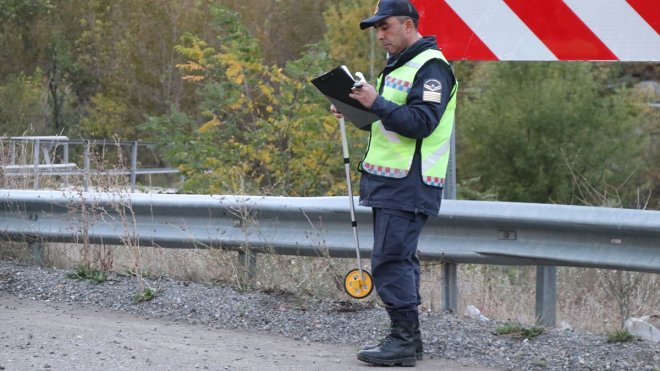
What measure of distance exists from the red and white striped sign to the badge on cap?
117 cm

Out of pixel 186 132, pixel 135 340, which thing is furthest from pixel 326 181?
pixel 135 340

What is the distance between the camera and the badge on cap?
5406mm

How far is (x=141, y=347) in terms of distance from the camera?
5715 mm

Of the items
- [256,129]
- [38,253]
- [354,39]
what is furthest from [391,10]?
[354,39]

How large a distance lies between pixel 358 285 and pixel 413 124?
1.20 m

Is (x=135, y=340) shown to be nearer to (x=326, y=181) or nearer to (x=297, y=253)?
(x=297, y=253)

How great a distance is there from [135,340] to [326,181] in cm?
952

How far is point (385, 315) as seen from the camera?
6441 mm

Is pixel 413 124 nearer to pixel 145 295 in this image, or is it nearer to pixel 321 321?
pixel 321 321

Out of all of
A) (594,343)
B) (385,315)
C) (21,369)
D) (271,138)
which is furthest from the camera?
(271,138)

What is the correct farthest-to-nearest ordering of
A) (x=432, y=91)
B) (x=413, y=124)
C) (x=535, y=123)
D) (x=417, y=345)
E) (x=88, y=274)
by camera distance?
(x=535, y=123), (x=88, y=274), (x=417, y=345), (x=432, y=91), (x=413, y=124)

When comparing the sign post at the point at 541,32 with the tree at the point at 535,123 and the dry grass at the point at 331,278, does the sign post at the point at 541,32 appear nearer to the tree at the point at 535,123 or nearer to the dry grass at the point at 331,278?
the dry grass at the point at 331,278

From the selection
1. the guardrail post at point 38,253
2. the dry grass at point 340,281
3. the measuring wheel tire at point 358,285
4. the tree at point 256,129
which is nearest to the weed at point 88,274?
the dry grass at point 340,281

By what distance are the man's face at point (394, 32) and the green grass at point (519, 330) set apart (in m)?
1.58
